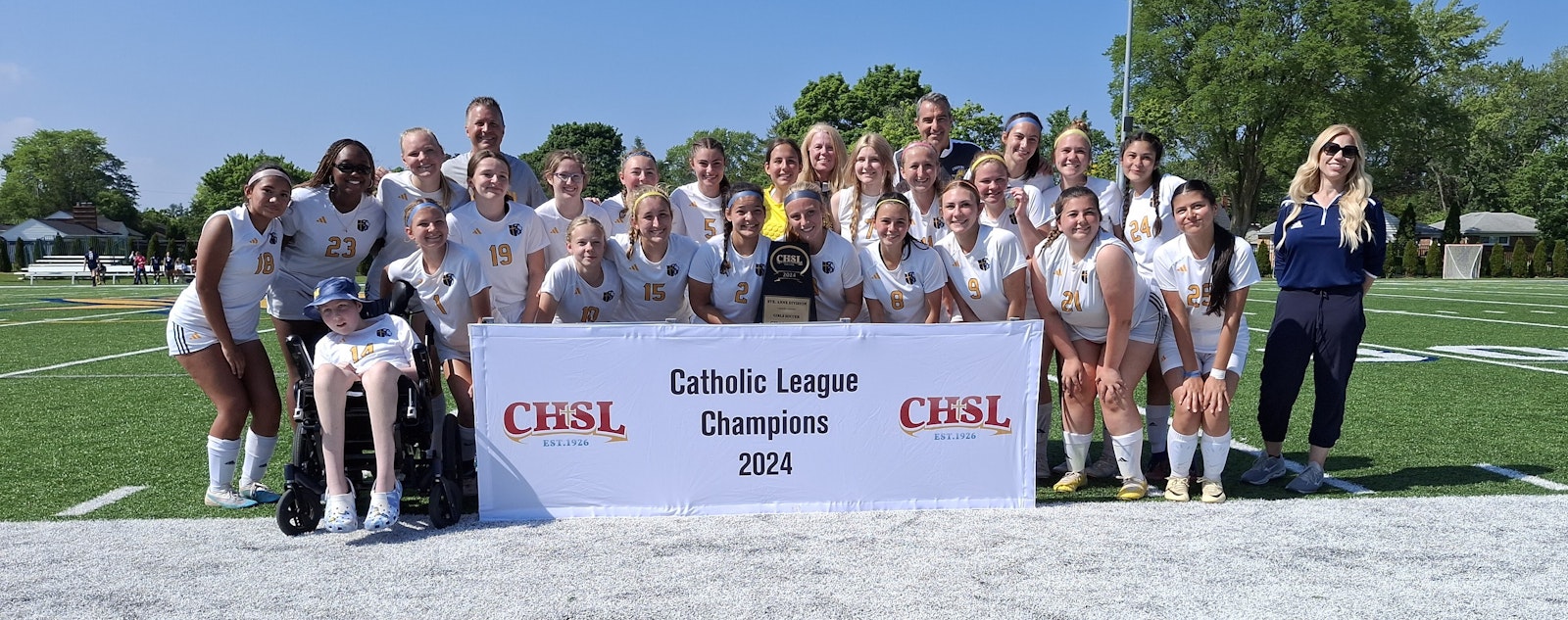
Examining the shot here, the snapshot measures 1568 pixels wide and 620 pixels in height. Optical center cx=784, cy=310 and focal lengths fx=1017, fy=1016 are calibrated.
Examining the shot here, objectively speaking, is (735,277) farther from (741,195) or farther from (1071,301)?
(1071,301)

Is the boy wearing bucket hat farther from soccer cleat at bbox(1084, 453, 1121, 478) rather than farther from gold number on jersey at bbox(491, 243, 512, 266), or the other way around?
soccer cleat at bbox(1084, 453, 1121, 478)

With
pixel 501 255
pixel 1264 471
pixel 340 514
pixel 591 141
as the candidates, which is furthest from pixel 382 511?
pixel 591 141

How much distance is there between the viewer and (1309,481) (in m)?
4.89

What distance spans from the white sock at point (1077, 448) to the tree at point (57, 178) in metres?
113

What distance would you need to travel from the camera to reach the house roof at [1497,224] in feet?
192

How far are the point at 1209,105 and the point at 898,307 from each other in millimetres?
43345

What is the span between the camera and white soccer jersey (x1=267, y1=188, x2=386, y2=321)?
15.8 ft

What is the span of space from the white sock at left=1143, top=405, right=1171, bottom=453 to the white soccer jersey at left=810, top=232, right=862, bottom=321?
170 centimetres

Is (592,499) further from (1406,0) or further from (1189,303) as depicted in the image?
(1406,0)

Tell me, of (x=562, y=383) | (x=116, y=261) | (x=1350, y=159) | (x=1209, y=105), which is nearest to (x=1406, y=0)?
(x=1209, y=105)

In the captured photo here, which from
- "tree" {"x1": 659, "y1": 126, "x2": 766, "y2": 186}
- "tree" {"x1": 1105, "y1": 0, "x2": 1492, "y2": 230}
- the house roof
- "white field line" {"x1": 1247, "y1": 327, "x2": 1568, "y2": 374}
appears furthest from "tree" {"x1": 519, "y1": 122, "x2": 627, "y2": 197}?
"white field line" {"x1": 1247, "y1": 327, "x2": 1568, "y2": 374}

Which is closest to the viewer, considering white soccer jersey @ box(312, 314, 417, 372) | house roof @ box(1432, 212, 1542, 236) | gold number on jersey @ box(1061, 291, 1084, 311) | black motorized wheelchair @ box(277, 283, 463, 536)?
black motorized wheelchair @ box(277, 283, 463, 536)

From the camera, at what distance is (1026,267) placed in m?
4.80

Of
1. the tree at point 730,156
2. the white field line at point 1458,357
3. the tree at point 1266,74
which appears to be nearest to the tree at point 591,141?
the tree at point 730,156
